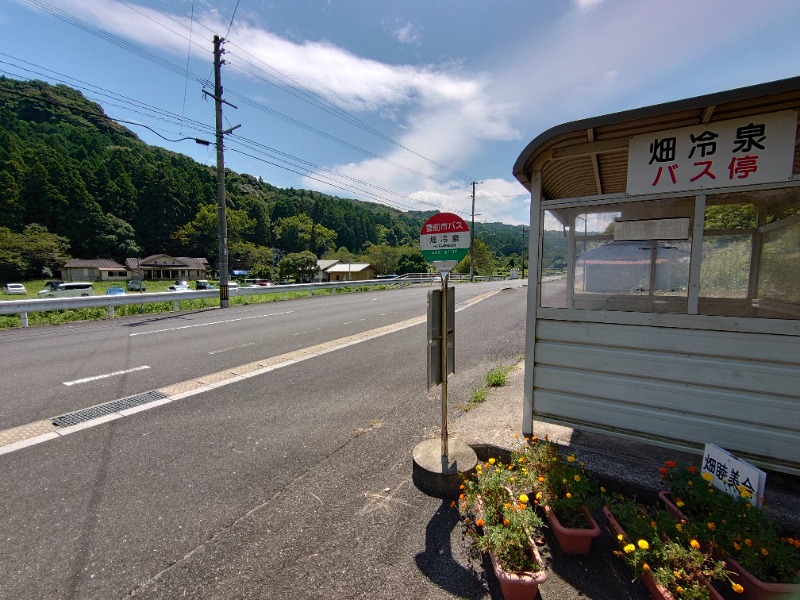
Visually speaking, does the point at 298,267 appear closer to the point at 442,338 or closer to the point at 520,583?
the point at 442,338

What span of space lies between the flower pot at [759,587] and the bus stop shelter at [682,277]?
1.18 meters

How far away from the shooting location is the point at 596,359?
123 inches

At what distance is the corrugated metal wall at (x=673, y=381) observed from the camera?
2.61 metres

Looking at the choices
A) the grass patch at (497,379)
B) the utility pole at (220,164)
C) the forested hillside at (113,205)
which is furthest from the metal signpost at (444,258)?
the forested hillside at (113,205)

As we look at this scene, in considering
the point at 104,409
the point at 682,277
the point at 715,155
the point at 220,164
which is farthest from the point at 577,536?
the point at 220,164

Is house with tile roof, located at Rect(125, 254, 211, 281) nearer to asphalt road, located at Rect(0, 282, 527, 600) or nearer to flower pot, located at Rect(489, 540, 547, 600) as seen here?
asphalt road, located at Rect(0, 282, 527, 600)

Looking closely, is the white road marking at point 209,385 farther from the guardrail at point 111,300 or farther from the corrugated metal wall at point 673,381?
the guardrail at point 111,300

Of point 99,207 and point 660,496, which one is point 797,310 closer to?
point 660,496

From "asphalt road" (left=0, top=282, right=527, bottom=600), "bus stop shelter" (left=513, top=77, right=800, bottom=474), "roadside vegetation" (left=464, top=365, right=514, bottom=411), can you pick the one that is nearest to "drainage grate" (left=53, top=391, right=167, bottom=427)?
"asphalt road" (left=0, top=282, right=527, bottom=600)

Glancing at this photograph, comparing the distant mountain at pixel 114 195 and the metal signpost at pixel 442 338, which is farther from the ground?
the distant mountain at pixel 114 195

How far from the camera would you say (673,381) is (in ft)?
9.48

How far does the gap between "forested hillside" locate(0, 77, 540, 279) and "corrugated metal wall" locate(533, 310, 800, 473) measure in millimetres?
61661

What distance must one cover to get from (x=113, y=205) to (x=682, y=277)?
3517 inches

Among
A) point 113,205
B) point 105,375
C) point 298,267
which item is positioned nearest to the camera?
point 105,375
